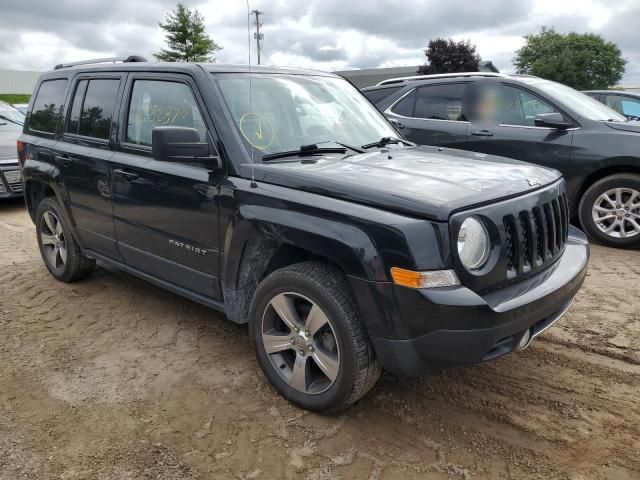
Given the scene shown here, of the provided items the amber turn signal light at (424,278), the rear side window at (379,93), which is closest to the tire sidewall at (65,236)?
the amber turn signal light at (424,278)

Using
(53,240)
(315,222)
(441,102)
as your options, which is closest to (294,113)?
(315,222)

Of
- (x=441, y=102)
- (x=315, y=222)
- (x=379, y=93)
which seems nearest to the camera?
(x=315, y=222)

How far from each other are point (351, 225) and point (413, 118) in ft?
15.6

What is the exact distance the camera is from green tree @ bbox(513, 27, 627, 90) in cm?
4809

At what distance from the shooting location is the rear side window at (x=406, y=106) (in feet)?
22.6

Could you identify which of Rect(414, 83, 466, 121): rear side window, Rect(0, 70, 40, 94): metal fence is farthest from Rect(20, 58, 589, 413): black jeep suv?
Rect(0, 70, 40, 94): metal fence

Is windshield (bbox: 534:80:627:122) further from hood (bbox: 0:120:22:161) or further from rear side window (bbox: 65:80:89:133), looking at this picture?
hood (bbox: 0:120:22:161)

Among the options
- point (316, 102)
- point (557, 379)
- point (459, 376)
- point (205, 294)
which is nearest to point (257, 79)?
point (316, 102)

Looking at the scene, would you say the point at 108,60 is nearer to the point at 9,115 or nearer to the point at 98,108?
the point at 98,108

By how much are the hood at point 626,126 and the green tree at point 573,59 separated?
149 ft

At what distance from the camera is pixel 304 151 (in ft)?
10.4

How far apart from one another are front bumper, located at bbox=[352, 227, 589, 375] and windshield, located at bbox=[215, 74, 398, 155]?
1.21 meters

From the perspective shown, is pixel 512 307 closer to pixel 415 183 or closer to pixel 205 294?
pixel 415 183

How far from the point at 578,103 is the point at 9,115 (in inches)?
384
